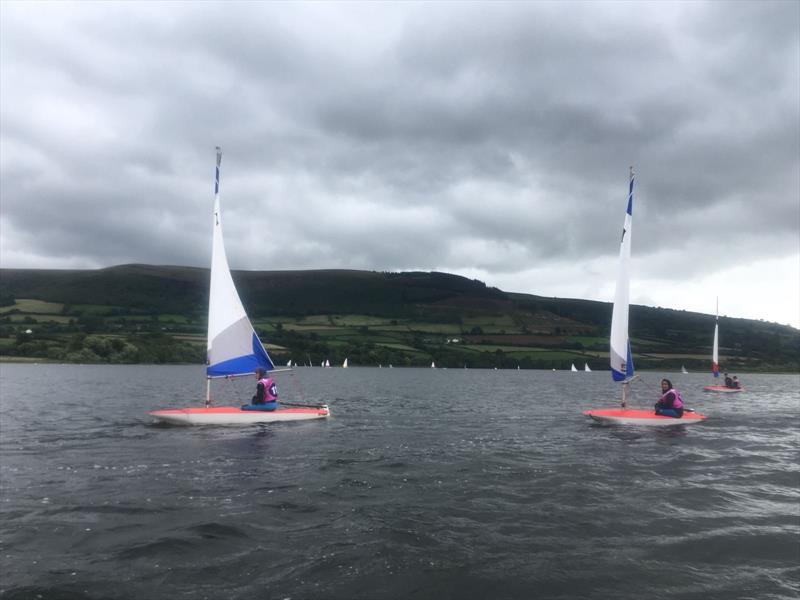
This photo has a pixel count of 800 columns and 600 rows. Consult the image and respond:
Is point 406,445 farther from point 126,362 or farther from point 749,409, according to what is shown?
point 126,362

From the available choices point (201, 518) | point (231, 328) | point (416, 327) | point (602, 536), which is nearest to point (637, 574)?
point (602, 536)

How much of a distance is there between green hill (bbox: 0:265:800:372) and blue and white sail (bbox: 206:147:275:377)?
66.9 meters

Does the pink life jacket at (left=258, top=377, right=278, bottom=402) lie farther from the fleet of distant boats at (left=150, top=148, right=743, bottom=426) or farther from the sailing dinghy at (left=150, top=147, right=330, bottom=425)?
the sailing dinghy at (left=150, top=147, right=330, bottom=425)

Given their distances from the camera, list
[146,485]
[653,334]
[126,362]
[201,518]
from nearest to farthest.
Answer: [201,518]
[146,485]
[126,362]
[653,334]

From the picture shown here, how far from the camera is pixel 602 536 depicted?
30.4 feet

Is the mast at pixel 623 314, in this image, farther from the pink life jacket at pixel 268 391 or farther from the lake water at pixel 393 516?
the pink life jacket at pixel 268 391

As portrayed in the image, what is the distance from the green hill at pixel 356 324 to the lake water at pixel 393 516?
244ft

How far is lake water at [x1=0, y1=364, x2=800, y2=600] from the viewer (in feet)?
24.3

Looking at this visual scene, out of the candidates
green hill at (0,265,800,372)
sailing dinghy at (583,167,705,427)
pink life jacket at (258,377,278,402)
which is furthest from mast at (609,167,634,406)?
green hill at (0,265,800,372)

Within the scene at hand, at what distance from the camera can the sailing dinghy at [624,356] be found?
2272cm

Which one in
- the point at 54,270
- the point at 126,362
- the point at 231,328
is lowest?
the point at 126,362

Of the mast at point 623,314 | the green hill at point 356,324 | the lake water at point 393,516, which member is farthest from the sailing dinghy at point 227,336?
the green hill at point 356,324

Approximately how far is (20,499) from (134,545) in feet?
Result: 13.2

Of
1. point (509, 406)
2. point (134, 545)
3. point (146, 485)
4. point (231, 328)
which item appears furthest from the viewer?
point (509, 406)
